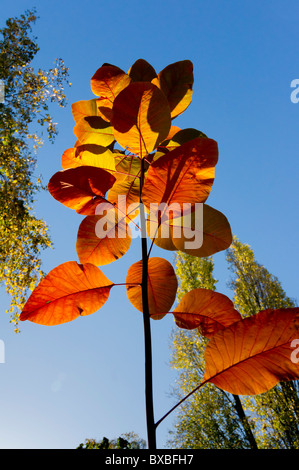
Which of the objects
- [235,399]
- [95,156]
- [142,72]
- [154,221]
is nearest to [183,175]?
[154,221]

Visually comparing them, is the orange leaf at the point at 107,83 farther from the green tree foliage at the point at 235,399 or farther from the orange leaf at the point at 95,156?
the green tree foliage at the point at 235,399

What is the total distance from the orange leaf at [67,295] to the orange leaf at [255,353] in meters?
0.19

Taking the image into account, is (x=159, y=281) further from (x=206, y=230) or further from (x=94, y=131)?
(x=94, y=131)

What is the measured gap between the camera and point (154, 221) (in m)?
0.49

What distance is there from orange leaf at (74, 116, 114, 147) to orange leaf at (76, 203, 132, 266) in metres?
0.16

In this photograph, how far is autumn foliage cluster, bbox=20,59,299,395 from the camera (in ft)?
1.23

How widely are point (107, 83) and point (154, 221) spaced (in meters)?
0.28

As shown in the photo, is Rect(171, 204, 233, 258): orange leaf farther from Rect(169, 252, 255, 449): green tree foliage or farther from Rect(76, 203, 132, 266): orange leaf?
Rect(169, 252, 255, 449): green tree foliage

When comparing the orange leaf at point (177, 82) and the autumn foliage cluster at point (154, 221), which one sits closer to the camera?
the autumn foliage cluster at point (154, 221)

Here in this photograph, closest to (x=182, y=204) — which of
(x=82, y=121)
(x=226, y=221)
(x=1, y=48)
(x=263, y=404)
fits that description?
(x=226, y=221)

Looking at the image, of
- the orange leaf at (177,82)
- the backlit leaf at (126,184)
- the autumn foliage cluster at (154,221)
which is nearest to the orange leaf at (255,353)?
the autumn foliage cluster at (154,221)

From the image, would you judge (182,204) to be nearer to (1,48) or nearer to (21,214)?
(21,214)

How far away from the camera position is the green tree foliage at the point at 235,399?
738 centimetres

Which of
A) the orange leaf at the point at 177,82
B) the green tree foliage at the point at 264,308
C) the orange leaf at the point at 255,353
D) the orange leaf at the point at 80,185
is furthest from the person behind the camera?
the green tree foliage at the point at 264,308
